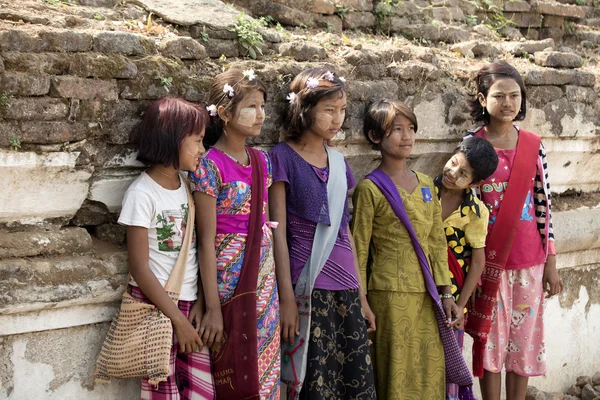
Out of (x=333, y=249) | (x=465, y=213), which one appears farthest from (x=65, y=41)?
(x=465, y=213)

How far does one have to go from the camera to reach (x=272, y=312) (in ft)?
10.5

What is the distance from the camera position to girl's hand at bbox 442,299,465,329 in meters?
3.71

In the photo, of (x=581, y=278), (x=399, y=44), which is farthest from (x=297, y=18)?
(x=581, y=278)

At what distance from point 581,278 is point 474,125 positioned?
4.77 feet

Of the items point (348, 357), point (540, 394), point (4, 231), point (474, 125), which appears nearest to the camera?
point (4, 231)

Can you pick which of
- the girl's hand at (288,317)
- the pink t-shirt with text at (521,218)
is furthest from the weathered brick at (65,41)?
the pink t-shirt with text at (521,218)

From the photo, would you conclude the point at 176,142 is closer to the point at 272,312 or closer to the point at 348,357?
the point at 272,312

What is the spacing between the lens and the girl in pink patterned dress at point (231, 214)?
9.96 feet

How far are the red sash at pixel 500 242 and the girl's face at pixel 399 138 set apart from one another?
25.9 inches

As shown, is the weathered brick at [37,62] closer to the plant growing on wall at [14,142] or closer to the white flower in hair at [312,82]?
the plant growing on wall at [14,142]

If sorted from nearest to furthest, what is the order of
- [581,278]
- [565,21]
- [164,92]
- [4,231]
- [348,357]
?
[4,231], [164,92], [348,357], [581,278], [565,21]

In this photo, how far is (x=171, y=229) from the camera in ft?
9.74

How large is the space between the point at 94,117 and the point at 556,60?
2.91 m

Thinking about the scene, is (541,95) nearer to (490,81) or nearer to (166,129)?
(490,81)
